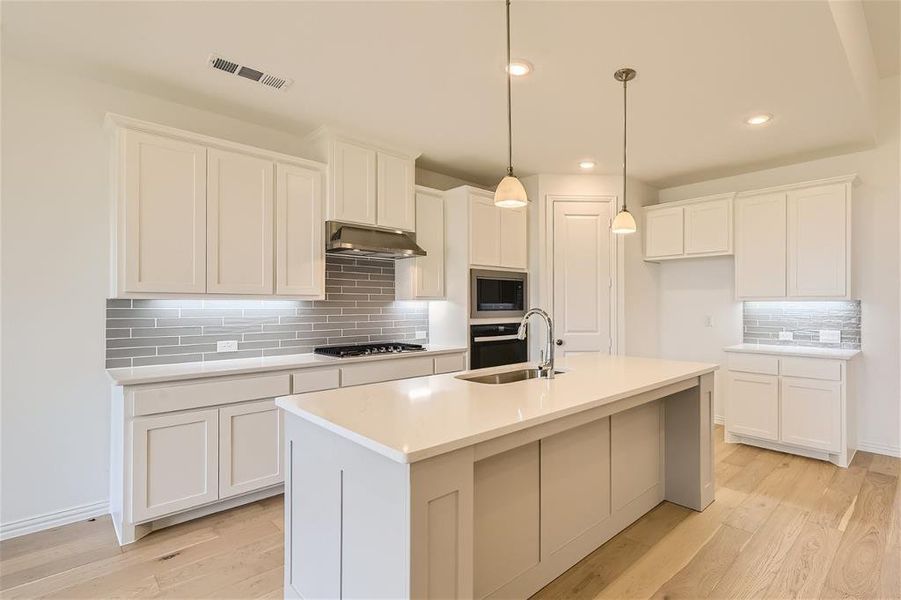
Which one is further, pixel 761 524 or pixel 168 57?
pixel 761 524

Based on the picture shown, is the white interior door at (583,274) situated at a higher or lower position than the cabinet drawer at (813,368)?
higher

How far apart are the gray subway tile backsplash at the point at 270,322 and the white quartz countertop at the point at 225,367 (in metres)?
0.11

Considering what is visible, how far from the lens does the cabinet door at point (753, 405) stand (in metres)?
3.87

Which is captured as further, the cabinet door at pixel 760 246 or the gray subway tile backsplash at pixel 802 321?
the cabinet door at pixel 760 246

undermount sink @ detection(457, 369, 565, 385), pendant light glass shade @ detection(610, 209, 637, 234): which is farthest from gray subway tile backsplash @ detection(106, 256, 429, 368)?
pendant light glass shade @ detection(610, 209, 637, 234)

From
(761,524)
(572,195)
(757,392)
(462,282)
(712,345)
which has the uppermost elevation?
(572,195)

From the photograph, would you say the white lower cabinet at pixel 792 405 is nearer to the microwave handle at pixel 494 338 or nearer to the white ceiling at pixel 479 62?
the white ceiling at pixel 479 62

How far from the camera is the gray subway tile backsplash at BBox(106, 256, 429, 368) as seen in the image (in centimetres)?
288

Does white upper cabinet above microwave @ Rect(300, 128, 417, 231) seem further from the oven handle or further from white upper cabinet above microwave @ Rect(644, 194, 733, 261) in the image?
white upper cabinet above microwave @ Rect(644, 194, 733, 261)

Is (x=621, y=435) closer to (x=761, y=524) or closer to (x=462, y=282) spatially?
(x=761, y=524)

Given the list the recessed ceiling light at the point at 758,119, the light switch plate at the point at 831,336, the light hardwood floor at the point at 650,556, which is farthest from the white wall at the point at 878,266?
the recessed ceiling light at the point at 758,119

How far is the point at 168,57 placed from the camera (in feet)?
8.11

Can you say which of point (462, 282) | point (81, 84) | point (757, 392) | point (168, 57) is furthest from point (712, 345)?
point (81, 84)

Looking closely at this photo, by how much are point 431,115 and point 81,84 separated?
2135 millimetres
